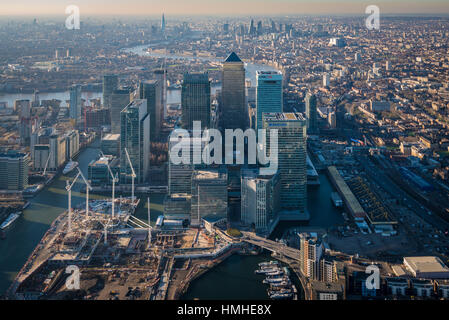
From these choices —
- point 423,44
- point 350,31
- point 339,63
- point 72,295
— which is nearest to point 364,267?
point 72,295

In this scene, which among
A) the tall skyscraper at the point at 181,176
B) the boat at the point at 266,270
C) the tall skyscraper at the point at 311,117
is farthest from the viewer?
the tall skyscraper at the point at 311,117

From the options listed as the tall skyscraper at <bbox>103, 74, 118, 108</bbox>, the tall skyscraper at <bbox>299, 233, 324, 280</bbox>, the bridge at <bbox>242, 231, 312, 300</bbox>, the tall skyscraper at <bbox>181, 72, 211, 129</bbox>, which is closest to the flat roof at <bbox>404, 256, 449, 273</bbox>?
the tall skyscraper at <bbox>299, 233, 324, 280</bbox>

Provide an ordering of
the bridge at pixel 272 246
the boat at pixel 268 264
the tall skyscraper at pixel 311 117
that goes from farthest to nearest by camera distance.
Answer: the tall skyscraper at pixel 311 117, the bridge at pixel 272 246, the boat at pixel 268 264

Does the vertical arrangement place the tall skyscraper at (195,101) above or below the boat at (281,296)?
above

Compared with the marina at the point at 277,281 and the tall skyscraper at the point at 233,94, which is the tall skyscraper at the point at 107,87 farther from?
the marina at the point at 277,281

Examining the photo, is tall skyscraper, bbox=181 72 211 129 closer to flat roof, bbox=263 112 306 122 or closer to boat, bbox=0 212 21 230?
flat roof, bbox=263 112 306 122

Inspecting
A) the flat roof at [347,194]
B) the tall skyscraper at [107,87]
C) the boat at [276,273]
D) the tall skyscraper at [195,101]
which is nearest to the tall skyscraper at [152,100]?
the tall skyscraper at [195,101]
